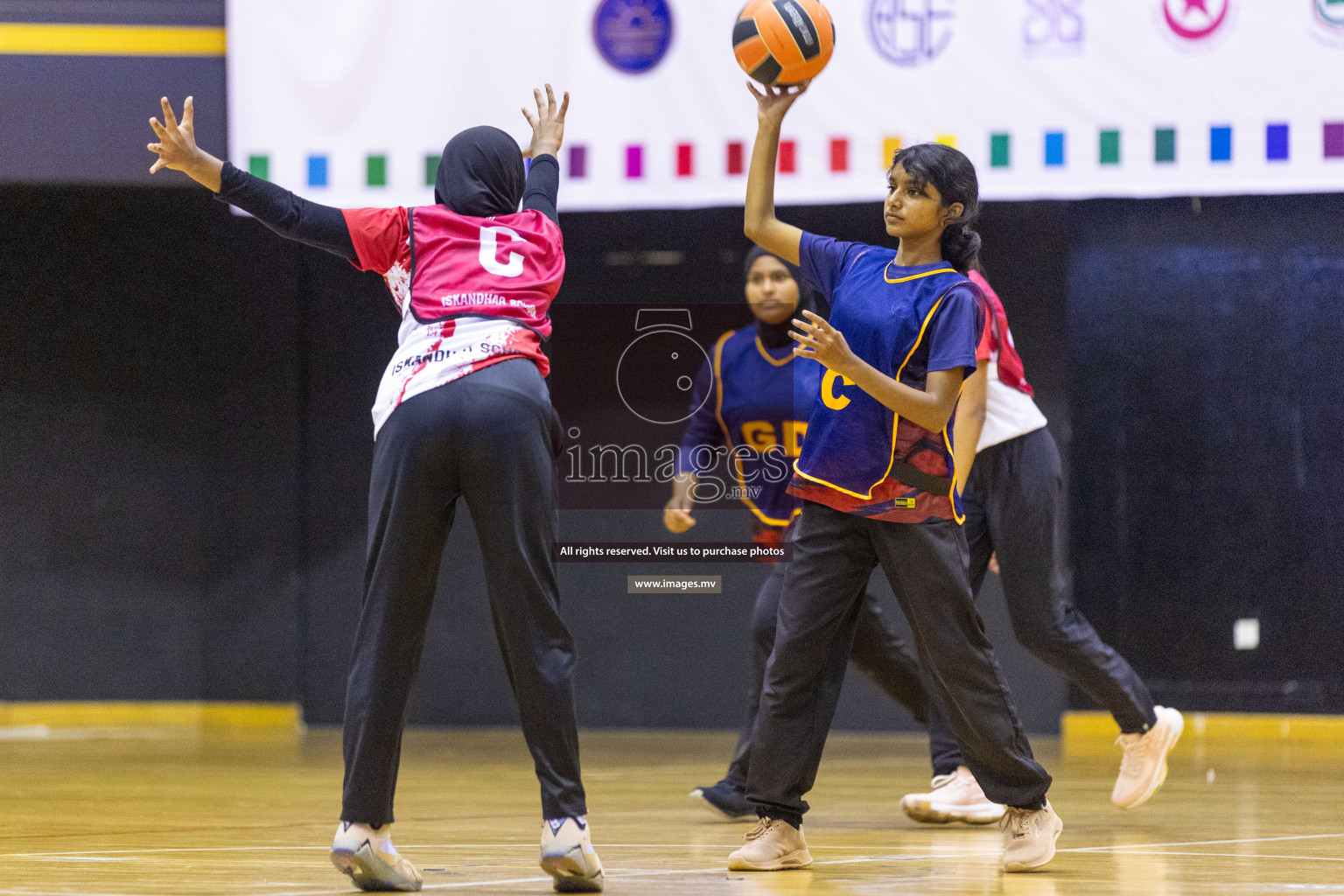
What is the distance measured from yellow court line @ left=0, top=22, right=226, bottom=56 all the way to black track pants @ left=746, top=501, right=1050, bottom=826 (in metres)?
4.31

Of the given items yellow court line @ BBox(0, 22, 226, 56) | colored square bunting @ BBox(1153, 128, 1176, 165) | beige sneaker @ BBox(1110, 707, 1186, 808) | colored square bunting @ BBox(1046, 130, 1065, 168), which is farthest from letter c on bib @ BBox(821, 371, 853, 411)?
yellow court line @ BBox(0, 22, 226, 56)

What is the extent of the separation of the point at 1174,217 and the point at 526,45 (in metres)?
3.35

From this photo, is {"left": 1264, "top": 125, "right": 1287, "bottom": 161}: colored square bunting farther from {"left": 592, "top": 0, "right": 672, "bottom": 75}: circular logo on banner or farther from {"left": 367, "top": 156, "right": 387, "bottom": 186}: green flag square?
{"left": 367, "top": 156, "right": 387, "bottom": 186}: green flag square

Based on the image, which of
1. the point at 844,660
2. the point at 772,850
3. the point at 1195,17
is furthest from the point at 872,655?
the point at 1195,17

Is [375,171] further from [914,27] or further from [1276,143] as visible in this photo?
[1276,143]

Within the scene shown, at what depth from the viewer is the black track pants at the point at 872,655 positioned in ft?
13.8

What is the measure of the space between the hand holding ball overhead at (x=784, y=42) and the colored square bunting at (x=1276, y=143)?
2.60 m

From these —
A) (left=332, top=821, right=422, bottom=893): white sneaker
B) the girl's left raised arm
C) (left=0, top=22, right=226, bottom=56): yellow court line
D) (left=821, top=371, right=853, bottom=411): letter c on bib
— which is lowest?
(left=332, top=821, right=422, bottom=893): white sneaker

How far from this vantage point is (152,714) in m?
7.62

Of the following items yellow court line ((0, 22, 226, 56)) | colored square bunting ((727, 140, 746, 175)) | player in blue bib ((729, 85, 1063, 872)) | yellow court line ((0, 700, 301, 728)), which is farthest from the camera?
yellow court line ((0, 700, 301, 728))

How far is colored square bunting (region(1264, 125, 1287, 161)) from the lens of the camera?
17.4 feet

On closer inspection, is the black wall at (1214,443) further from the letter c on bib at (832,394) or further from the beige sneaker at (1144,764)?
the letter c on bib at (832,394)

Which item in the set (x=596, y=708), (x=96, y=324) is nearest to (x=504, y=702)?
(x=596, y=708)

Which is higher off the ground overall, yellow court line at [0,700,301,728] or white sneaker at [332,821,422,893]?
white sneaker at [332,821,422,893]
